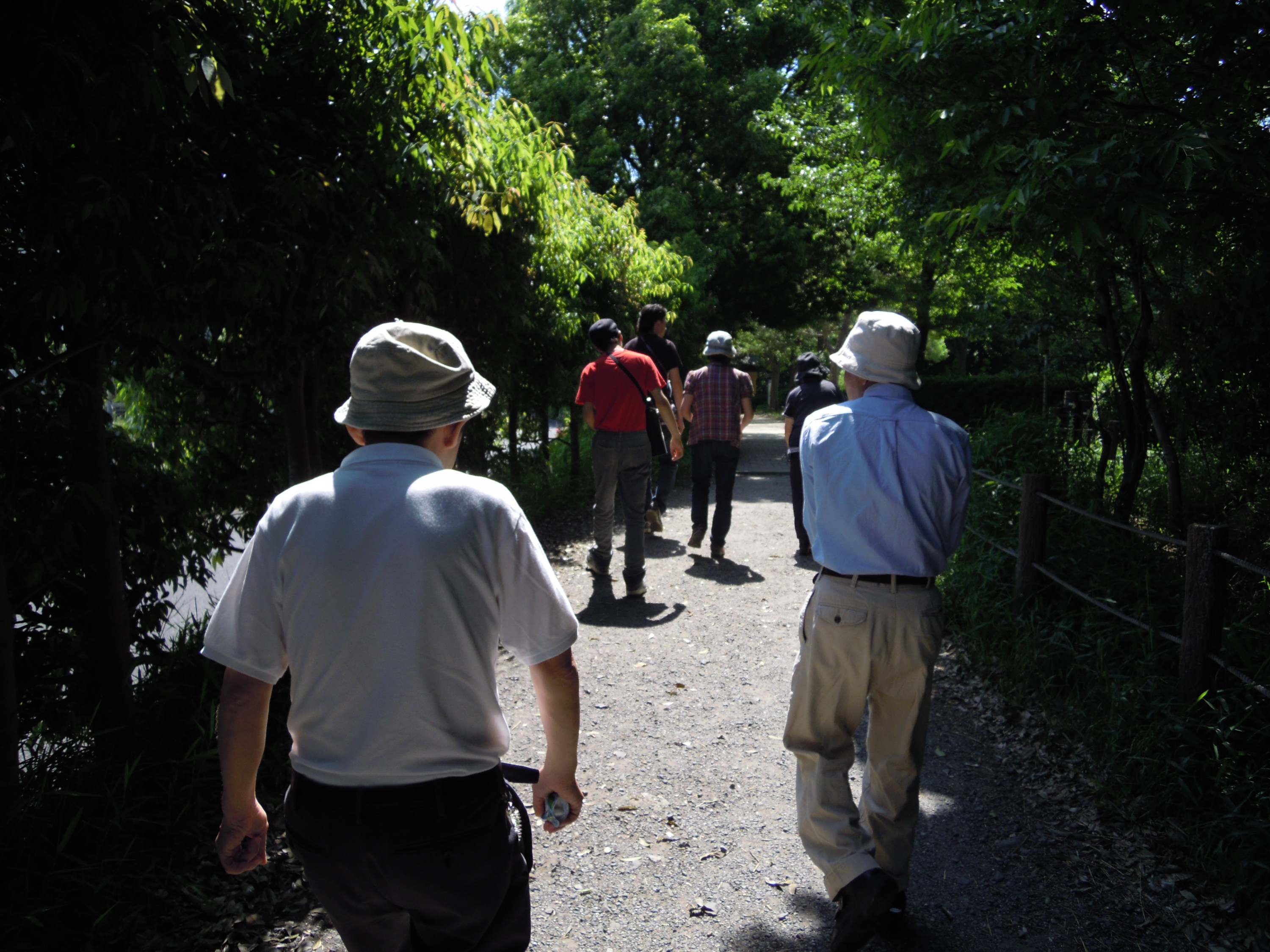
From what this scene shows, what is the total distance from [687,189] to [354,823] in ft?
63.1

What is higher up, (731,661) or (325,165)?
(325,165)

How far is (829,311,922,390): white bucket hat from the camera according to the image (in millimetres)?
3088

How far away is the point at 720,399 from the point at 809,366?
826 mm

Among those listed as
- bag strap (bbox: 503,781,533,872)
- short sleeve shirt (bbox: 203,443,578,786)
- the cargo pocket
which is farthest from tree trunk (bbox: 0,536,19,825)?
the cargo pocket

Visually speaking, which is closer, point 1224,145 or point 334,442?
point 1224,145

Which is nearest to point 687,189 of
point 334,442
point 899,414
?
point 334,442

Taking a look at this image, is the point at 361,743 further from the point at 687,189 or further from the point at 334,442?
the point at 687,189

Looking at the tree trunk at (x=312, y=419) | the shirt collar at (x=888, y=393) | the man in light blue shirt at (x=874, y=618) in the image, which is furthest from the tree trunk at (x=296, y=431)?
the shirt collar at (x=888, y=393)

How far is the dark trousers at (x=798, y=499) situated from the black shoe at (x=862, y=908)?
18.0 ft

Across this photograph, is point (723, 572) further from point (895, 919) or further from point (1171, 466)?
point (895, 919)

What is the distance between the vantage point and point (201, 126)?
12.0 feet

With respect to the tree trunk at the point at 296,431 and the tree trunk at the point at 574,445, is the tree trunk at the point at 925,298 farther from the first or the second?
the tree trunk at the point at 296,431

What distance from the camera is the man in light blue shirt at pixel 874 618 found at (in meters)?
2.95

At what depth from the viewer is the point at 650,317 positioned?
841 centimetres
